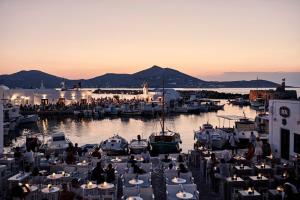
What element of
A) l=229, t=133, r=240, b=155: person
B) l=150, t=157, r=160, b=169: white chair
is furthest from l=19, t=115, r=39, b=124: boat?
l=150, t=157, r=160, b=169: white chair

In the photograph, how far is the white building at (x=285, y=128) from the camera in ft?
51.2

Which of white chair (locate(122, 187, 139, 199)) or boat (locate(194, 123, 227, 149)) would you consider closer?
white chair (locate(122, 187, 139, 199))

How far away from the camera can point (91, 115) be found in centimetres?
6131

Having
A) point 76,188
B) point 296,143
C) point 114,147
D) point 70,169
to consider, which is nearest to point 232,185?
point 76,188

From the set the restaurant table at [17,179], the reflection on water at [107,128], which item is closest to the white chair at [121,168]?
the restaurant table at [17,179]

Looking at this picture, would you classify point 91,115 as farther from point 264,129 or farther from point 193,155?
point 193,155

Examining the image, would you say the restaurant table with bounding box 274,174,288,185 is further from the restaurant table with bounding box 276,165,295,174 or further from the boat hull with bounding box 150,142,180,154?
the boat hull with bounding box 150,142,180,154

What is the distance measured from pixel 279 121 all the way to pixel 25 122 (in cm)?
4012

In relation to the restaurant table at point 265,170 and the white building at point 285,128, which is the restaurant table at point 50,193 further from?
the white building at point 285,128

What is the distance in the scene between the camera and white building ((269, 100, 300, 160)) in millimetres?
15594

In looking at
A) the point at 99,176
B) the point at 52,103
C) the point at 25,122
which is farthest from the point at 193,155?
the point at 52,103

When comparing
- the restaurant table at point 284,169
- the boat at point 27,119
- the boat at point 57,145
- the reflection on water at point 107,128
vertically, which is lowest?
the reflection on water at point 107,128

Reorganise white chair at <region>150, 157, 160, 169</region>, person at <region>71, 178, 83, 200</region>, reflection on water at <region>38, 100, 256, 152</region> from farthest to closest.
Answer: reflection on water at <region>38, 100, 256, 152</region>
white chair at <region>150, 157, 160, 169</region>
person at <region>71, 178, 83, 200</region>

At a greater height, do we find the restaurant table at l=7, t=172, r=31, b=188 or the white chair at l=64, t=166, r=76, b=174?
the white chair at l=64, t=166, r=76, b=174
